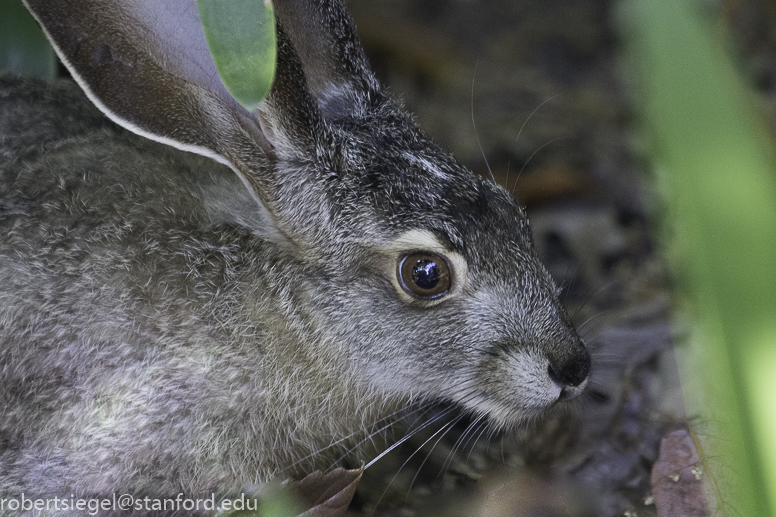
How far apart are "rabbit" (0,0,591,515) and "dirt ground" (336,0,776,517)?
30 cm

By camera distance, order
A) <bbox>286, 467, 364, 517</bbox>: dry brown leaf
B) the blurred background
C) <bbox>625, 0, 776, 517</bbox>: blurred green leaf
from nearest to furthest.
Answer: <bbox>625, 0, 776, 517</bbox>: blurred green leaf → <bbox>286, 467, 364, 517</bbox>: dry brown leaf → the blurred background

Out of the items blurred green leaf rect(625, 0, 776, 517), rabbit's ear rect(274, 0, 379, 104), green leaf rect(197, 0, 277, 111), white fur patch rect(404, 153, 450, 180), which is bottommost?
blurred green leaf rect(625, 0, 776, 517)

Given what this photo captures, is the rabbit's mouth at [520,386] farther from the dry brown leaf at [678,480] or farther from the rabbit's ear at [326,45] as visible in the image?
the rabbit's ear at [326,45]

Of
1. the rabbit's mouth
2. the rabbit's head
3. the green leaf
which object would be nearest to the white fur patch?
the rabbit's head

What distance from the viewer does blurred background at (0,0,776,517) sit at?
2.71 m

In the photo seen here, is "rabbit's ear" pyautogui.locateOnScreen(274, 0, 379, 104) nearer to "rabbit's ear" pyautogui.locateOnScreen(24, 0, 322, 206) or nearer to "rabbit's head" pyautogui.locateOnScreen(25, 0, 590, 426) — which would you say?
"rabbit's head" pyautogui.locateOnScreen(25, 0, 590, 426)

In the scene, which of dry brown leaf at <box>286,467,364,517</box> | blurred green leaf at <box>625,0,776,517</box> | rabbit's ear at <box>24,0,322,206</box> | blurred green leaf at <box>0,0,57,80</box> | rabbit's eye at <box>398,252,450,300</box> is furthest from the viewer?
blurred green leaf at <box>0,0,57,80</box>

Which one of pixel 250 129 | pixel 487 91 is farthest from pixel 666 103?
pixel 487 91

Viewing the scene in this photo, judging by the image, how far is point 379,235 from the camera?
2.59 m

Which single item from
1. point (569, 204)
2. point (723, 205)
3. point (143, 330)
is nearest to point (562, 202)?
point (569, 204)

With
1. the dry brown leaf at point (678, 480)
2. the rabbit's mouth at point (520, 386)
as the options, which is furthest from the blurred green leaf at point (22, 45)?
the dry brown leaf at point (678, 480)

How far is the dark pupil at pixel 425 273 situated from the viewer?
8.52 ft

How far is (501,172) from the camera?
4.09 m

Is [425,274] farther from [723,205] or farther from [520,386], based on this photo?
[723,205]
